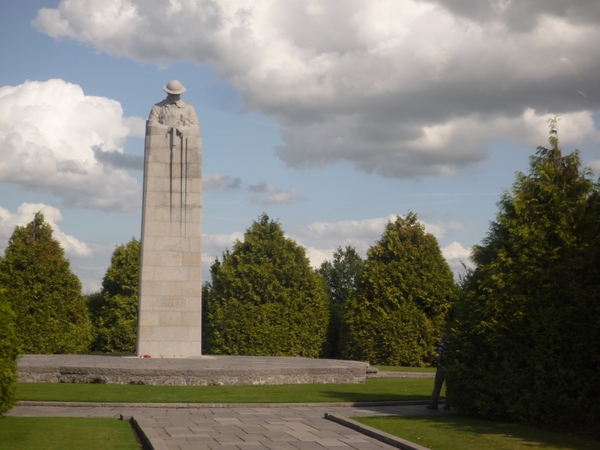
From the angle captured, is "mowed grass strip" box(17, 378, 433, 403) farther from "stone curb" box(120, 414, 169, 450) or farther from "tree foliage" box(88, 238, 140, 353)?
"tree foliage" box(88, 238, 140, 353)

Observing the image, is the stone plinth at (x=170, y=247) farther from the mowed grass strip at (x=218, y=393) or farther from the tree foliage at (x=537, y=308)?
the tree foliage at (x=537, y=308)

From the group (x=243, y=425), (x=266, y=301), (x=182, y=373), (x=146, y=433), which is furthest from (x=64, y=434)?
(x=266, y=301)

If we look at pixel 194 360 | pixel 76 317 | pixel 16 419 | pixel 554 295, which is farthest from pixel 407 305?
pixel 16 419

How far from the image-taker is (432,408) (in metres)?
15.2

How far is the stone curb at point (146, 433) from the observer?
10237mm

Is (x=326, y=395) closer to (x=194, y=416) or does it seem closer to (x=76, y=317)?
(x=194, y=416)

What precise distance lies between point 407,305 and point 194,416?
19.7 metres

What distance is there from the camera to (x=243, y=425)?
41.7 feet

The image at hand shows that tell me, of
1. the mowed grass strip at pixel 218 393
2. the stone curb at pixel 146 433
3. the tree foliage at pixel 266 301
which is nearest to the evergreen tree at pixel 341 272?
the tree foliage at pixel 266 301

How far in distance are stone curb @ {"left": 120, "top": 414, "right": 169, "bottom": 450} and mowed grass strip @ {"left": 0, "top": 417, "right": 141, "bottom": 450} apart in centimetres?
12

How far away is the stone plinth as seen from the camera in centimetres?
2381

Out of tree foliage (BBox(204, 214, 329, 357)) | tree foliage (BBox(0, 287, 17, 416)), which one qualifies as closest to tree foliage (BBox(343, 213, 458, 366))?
tree foliage (BBox(204, 214, 329, 357))

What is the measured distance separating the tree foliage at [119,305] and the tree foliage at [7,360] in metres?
20.2

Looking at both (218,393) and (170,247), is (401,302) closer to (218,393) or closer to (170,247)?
(170,247)
